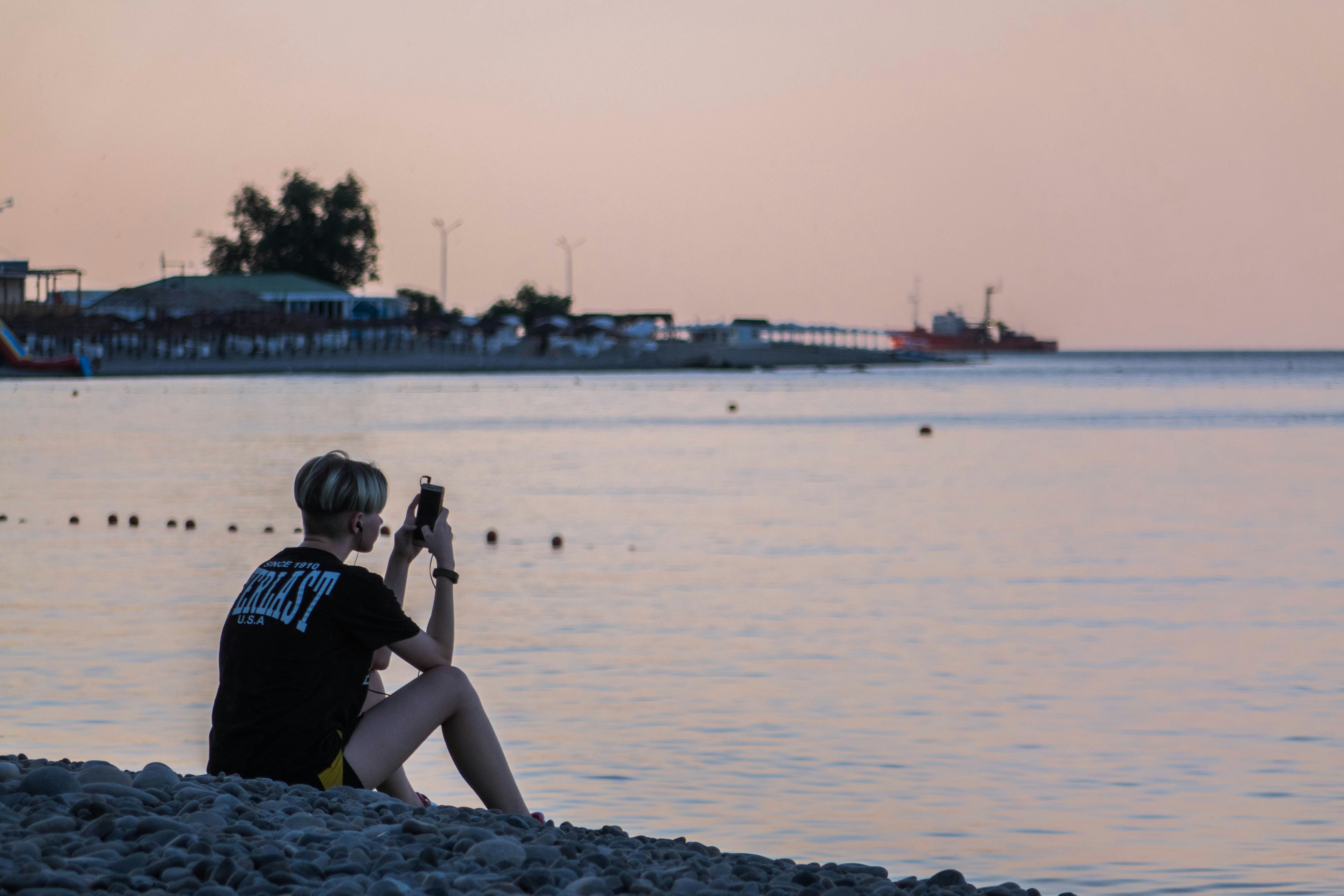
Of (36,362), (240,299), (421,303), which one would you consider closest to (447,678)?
(36,362)

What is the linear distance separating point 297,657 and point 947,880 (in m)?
2.01

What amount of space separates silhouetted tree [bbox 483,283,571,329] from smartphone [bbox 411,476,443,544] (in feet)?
511

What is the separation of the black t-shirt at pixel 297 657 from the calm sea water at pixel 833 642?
1.98 m

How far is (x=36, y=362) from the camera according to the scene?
3228 inches

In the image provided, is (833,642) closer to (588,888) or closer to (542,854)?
(542,854)

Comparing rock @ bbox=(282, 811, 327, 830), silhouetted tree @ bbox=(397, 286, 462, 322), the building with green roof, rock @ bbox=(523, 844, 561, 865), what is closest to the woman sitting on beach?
rock @ bbox=(282, 811, 327, 830)

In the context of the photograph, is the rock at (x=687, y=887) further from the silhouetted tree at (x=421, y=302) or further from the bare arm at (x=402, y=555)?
the silhouetted tree at (x=421, y=302)

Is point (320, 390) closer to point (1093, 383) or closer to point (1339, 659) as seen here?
point (1093, 383)

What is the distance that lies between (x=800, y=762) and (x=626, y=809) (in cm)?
119

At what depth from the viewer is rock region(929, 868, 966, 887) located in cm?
505

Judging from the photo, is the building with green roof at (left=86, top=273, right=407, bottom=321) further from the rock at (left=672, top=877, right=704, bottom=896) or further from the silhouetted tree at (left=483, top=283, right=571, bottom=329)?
the rock at (left=672, top=877, right=704, bottom=896)

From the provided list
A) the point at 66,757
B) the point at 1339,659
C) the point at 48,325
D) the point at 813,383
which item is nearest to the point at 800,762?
the point at 66,757

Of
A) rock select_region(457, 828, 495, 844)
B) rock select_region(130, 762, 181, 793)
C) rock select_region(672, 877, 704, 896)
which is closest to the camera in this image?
→ rock select_region(672, 877, 704, 896)

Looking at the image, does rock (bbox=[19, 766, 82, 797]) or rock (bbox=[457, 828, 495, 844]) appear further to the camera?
rock (bbox=[19, 766, 82, 797])
